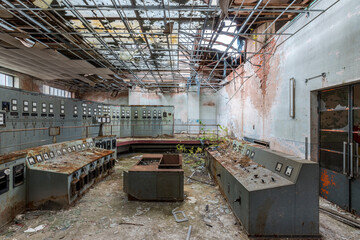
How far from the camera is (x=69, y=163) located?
3885 millimetres

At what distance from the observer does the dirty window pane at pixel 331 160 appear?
3441mm

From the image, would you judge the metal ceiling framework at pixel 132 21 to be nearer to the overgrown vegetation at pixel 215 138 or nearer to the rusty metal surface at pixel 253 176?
the rusty metal surface at pixel 253 176

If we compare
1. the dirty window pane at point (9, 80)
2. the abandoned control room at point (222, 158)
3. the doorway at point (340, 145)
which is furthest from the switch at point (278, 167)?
the dirty window pane at point (9, 80)

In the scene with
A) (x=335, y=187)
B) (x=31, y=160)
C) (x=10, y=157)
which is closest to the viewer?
(x=10, y=157)

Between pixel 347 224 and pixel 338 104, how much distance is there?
228 centimetres

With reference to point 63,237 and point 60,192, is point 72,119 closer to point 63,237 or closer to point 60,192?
point 60,192

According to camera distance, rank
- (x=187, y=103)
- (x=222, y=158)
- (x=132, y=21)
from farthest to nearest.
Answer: (x=187, y=103) → (x=132, y=21) → (x=222, y=158)

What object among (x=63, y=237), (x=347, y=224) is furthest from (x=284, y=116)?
(x=63, y=237)

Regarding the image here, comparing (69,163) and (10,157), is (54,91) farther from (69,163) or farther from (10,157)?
(10,157)

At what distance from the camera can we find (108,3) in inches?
173

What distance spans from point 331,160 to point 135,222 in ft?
14.2

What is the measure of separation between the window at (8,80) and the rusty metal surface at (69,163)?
27.8 feet

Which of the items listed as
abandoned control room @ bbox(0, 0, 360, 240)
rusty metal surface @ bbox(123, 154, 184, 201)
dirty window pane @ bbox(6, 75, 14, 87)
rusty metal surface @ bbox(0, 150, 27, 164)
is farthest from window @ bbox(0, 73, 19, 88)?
rusty metal surface @ bbox(123, 154, 184, 201)

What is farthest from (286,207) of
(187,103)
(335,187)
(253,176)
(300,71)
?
(187,103)
